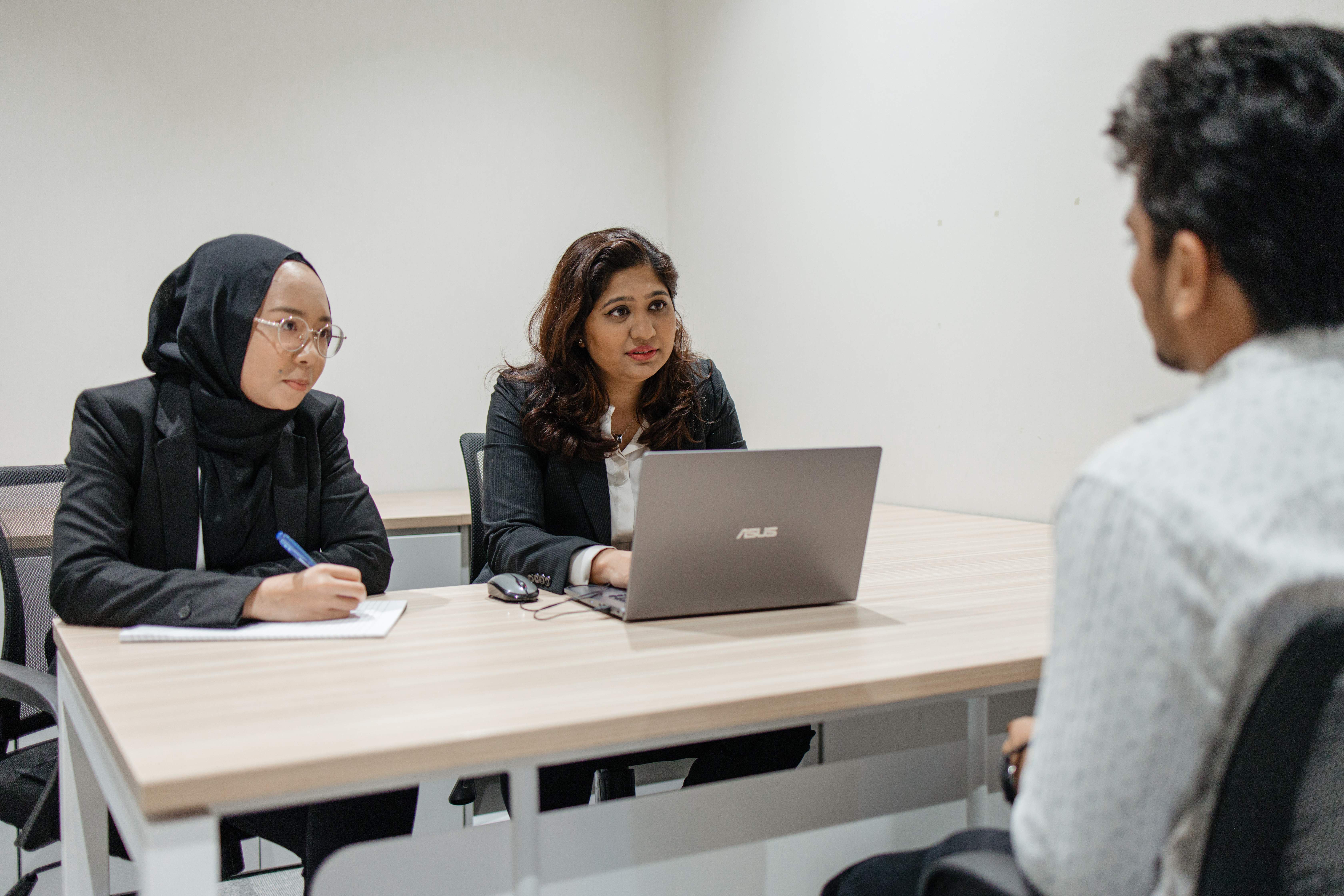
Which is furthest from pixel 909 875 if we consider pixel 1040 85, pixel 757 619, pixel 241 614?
pixel 1040 85

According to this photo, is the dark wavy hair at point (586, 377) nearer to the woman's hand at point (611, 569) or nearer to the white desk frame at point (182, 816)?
the woman's hand at point (611, 569)

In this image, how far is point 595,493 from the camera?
1.76 metres

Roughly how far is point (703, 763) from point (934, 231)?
1451 mm

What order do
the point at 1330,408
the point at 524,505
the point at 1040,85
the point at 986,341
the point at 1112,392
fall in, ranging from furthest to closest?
the point at 986,341, the point at 1040,85, the point at 1112,392, the point at 524,505, the point at 1330,408

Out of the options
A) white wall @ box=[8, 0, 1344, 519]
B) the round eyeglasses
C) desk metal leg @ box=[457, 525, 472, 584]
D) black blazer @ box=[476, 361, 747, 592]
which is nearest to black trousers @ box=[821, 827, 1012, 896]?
black blazer @ box=[476, 361, 747, 592]

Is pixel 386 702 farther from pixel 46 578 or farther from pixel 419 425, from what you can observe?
pixel 419 425

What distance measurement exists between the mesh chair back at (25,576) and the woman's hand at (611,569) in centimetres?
95

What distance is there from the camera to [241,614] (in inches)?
46.8

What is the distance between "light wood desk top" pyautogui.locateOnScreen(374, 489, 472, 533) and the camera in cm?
255

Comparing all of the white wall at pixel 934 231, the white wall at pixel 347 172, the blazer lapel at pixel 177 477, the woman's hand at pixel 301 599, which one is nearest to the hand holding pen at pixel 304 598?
the woman's hand at pixel 301 599

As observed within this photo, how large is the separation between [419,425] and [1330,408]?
118 inches

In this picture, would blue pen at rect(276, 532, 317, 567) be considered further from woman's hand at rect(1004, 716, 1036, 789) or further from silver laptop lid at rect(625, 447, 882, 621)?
woman's hand at rect(1004, 716, 1036, 789)

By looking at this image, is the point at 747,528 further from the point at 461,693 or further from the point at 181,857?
the point at 181,857

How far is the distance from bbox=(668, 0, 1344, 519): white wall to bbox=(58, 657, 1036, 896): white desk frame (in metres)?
0.84
